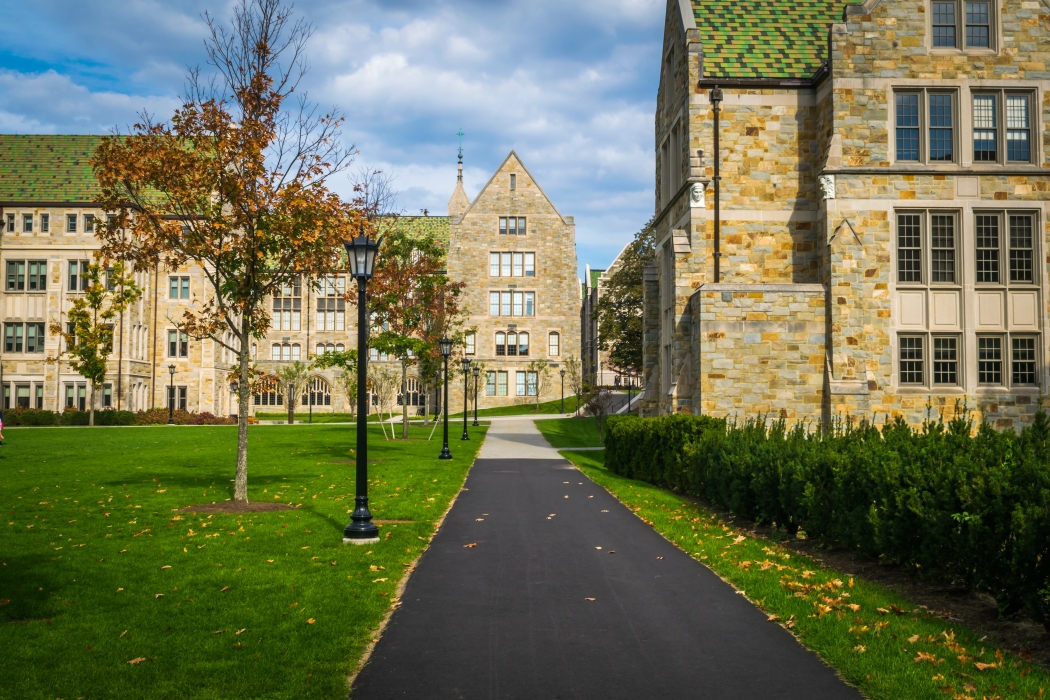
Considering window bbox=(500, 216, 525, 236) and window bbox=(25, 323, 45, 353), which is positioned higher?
window bbox=(500, 216, 525, 236)

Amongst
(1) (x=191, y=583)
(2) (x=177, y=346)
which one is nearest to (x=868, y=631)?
(1) (x=191, y=583)

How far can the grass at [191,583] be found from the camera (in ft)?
18.9

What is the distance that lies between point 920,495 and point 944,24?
1925 centimetres

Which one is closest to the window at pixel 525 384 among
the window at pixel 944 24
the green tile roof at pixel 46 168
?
the green tile roof at pixel 46 168

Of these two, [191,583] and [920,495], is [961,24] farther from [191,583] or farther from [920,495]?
[191,583]

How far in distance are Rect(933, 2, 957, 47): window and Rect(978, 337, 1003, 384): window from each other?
26.2 feet

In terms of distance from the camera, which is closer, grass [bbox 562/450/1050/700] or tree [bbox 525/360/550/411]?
grass [bbox 562/450/1050/700]

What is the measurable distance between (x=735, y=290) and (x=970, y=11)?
1002cm

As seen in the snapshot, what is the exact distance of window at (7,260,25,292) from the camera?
188 ft

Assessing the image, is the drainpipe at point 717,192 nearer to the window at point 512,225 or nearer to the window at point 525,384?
the window at point 512,225

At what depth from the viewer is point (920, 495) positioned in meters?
8.02

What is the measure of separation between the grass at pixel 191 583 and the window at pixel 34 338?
42.9 m

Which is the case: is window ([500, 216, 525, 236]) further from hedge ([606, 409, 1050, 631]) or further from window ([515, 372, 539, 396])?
hedge ([606, 409, 1050, 631])

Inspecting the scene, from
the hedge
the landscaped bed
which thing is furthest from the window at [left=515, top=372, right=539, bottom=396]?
the landscaped bed
